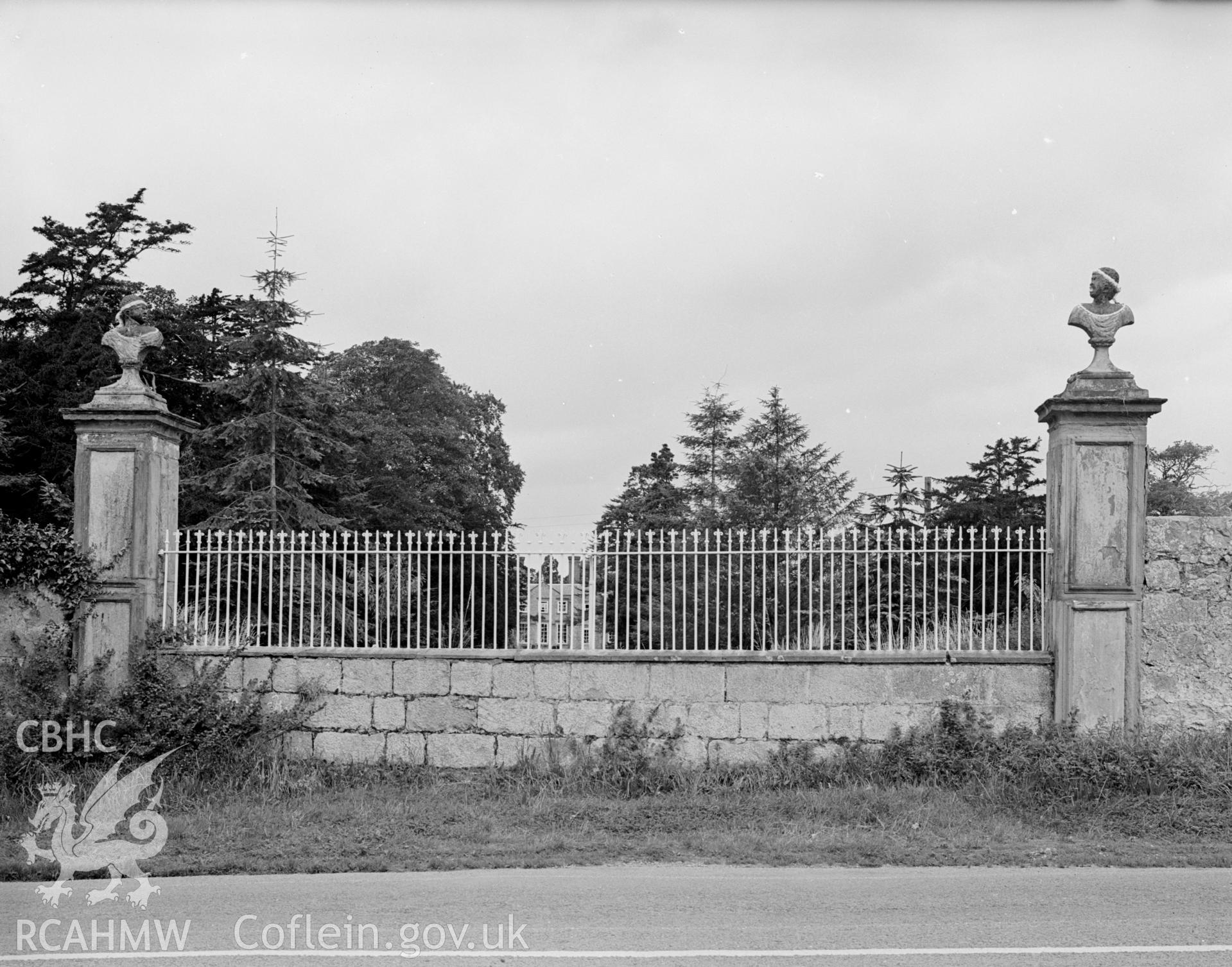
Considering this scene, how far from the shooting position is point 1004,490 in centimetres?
2891

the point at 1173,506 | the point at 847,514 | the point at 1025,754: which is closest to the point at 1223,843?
the point at 1025,754

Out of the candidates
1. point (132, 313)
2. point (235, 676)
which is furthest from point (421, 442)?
point (235, 676)

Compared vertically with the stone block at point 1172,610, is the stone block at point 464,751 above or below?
below

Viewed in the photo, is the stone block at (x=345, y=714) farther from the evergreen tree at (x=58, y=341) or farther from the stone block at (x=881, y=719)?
the evergreen tree at (x=58, y=341)

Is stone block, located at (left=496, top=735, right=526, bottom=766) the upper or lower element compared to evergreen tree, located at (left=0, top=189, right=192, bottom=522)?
lower

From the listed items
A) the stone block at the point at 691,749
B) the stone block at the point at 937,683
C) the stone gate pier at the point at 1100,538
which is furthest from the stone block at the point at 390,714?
the stone gate pier at the point at 1100,538

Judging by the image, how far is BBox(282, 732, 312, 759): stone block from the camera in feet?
32.2

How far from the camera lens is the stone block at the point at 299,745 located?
9805 millimetres

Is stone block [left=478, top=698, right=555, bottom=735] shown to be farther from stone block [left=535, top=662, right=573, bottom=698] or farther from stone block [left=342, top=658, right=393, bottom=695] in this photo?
stone block [left=342, top=658, right=393, bottom=695]

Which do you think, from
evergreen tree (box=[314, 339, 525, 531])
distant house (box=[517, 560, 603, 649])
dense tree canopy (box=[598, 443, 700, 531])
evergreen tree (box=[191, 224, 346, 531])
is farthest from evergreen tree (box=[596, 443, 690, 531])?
distant house (box=[517, 560, 603, 649])

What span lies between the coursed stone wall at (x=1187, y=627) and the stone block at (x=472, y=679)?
5.55m

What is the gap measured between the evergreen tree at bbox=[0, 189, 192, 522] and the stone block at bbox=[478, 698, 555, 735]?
16.8 m

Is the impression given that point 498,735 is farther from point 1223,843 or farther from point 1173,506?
point 1173,506

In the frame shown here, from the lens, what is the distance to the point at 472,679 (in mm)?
9805
